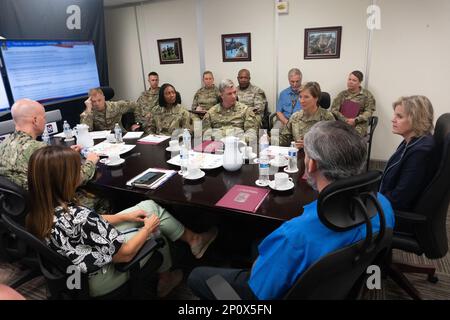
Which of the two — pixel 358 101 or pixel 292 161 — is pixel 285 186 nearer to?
pixel 292 161

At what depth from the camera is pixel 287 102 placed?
412cm

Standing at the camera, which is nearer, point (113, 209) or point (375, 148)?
point (113, 209)

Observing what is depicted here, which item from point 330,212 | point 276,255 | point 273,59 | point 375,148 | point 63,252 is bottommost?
point 375,148

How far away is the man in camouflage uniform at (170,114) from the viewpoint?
3289 mm

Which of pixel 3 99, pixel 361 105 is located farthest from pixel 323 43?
pixel 3 99

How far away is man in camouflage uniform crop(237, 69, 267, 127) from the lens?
14.2 ft

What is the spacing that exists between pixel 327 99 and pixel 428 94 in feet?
5.13

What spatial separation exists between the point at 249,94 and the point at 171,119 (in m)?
1.50

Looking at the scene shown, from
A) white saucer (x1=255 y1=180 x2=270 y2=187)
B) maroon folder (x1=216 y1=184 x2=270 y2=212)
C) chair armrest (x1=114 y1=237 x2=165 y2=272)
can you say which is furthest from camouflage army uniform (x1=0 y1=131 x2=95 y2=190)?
white saucer (x1=255 y1=180 x2=270 y2=187)

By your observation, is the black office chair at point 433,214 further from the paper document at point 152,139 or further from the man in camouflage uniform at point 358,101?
the man in camouflage uniform at point 358,101

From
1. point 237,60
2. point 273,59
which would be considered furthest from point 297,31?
point 237,60

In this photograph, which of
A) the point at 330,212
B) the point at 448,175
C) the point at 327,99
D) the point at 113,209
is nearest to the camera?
the point at 330,212
